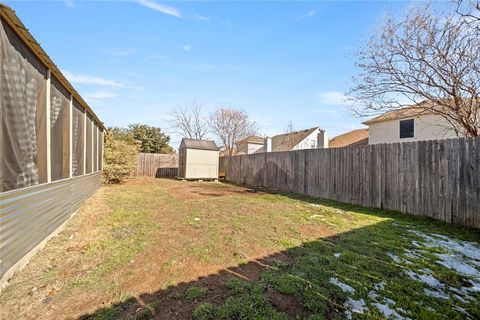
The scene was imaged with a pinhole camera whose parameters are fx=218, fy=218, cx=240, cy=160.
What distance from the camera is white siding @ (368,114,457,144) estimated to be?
13.1 meters

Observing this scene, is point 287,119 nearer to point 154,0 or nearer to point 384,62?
point 384,62

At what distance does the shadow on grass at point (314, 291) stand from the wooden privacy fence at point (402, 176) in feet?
7.06

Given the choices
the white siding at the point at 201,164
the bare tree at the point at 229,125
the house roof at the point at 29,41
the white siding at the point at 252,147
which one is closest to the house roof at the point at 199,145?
the white siding at the point at 201,164

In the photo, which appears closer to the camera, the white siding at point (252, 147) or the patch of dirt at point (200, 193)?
the patch of dirt at point (200, 193)

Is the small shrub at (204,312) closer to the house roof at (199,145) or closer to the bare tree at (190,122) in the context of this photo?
the house roof at (199,145)

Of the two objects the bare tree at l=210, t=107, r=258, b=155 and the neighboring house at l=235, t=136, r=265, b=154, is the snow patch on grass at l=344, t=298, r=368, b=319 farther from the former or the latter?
the neighboring house at l=235, t=136, r=265, b=154

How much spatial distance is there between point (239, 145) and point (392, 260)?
2201 centimetres

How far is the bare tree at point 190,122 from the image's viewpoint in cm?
2584

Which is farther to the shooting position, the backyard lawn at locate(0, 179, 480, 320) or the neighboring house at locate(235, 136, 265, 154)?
→ the neighboring house at locate(235, 136, 265, 154)

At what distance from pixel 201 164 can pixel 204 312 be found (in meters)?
13.7

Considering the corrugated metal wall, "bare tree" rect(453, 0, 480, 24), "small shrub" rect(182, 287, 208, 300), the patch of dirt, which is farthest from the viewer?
the patch of dirt

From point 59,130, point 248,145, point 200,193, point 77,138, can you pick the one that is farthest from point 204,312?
point 248,145

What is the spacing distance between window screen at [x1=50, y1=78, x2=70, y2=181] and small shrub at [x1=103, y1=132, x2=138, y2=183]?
23.2ft

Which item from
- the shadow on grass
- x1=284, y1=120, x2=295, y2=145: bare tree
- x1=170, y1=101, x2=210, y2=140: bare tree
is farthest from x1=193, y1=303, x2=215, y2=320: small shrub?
x1=170, y1=101, x2=210, y2=140: bare tree
